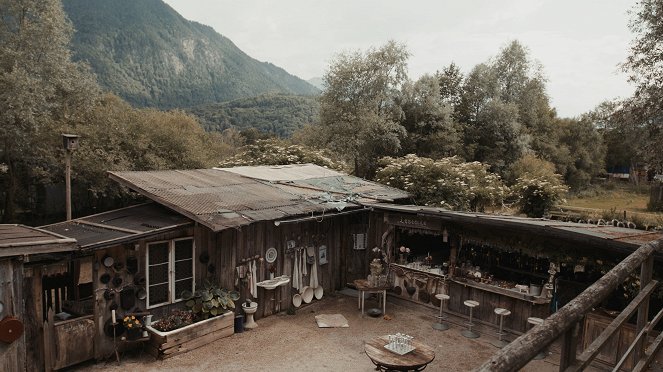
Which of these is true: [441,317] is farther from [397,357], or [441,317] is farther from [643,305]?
[643,305]

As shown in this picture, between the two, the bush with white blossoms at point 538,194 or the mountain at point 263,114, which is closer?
the bush with white blossoms at point 538,194

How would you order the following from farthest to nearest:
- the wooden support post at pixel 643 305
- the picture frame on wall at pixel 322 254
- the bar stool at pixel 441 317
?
the picture frame on wall at pixel 322 254
the bar stool at pixel 441 317
the wooden support post at pixel 643 305

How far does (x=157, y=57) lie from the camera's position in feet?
339

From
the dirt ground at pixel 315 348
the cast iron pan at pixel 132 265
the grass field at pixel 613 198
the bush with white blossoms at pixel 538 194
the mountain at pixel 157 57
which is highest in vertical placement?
the mountain at pixel 157 57

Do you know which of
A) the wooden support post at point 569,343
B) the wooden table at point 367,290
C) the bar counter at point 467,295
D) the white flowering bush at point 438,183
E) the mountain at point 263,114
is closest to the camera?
the wooden support post at point 569,343

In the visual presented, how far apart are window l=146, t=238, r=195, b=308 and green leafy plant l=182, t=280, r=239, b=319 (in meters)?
0.26

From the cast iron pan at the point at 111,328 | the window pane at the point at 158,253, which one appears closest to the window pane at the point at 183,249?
the window pane at the point at 158,253

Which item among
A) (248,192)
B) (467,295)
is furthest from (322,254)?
(467,295)

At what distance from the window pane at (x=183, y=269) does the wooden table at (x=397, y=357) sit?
4.63 metres

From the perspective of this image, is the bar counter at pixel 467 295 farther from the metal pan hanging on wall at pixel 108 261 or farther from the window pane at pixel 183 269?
the metal pan hanging on wall at pixel 108 261

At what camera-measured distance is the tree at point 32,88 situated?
20.9 metres

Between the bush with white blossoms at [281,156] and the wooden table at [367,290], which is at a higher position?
the bush with white blossoms at [281,156]

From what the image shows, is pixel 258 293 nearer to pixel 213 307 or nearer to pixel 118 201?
pixel 213 307

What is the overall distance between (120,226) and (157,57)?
105 m
